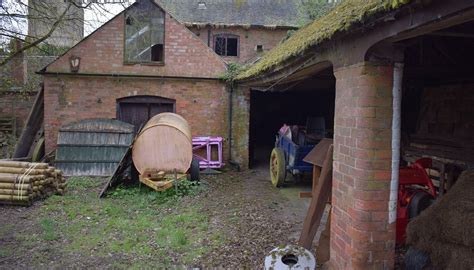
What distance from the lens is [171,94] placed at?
11.1m

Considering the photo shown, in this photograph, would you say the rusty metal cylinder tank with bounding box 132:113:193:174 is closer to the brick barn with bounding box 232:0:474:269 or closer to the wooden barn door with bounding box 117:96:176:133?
the wooden barn door with bounding box 117:96:176:133

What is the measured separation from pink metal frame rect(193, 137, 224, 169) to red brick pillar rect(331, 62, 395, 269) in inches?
288

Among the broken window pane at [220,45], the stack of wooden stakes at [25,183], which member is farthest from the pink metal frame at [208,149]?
the broken window pane at [220,45]

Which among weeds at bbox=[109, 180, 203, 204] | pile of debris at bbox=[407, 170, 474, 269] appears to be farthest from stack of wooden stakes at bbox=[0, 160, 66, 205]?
pile of debris at bbox=[407, 170, 474, 269]

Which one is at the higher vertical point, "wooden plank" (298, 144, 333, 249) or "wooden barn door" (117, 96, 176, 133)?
"wooden barn door" (117, 96, 176, 133)

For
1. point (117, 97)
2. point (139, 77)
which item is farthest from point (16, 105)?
point (139, 77)

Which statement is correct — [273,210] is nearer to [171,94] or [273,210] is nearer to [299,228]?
[299,228]

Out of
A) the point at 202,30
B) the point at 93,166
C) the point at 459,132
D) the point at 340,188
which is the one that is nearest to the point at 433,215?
the point at 340,188

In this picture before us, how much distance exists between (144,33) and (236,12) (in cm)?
918

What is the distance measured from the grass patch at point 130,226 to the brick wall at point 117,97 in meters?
3.36

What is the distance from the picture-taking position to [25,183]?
6961 mm

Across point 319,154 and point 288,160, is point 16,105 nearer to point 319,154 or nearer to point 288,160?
point 288,160

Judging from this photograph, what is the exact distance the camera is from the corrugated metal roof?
18.2 m

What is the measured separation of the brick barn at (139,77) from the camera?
1077 centimetres
